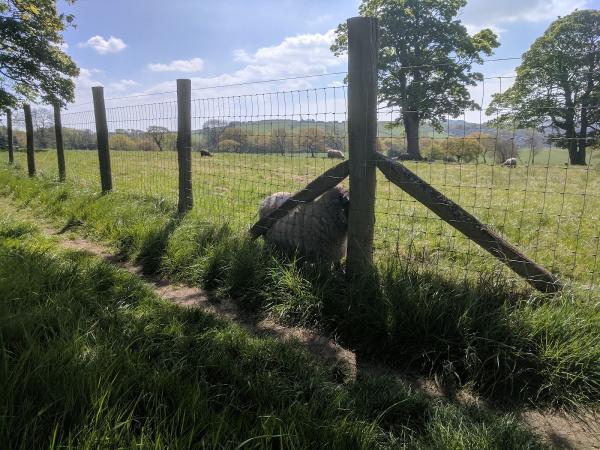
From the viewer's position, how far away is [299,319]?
369 cm

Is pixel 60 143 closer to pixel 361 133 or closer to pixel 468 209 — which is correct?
pixel 361 133

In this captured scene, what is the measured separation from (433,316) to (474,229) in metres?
0.93

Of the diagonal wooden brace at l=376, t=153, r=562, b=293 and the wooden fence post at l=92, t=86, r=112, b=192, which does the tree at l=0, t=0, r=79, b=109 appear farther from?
the diagonal wooden brace at l=376, t=153, r=562, b=293

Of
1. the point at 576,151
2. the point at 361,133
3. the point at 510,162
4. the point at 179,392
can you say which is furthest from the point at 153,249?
the point at 576,151

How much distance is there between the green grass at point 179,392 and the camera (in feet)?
6.14

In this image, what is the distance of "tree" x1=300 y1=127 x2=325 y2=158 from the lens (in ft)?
15.9

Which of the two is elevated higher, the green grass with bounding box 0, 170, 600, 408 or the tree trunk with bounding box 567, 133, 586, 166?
the tree trunk with bounding box 567, 133, 586, 166

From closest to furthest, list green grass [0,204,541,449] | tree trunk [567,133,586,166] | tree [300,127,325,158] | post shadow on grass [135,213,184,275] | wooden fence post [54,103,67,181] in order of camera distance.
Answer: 1. green grass [0,204,541,449]
2. tree trunk [567,133,586,166]
3. tree [300,127,325,158]
4. post shadow on grass [135,213,184,275]
5. wooden fence post [54,103,67,181]

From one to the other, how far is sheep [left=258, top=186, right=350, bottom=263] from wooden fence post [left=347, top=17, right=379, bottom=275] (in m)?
0.60

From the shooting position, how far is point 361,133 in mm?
3855

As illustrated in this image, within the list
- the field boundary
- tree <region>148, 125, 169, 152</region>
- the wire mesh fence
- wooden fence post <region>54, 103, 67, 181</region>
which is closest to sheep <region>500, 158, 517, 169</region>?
the wire mesh fence

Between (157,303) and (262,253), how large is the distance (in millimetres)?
1227

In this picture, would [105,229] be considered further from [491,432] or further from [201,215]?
[491,432]

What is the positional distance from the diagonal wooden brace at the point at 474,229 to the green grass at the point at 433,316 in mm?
156
